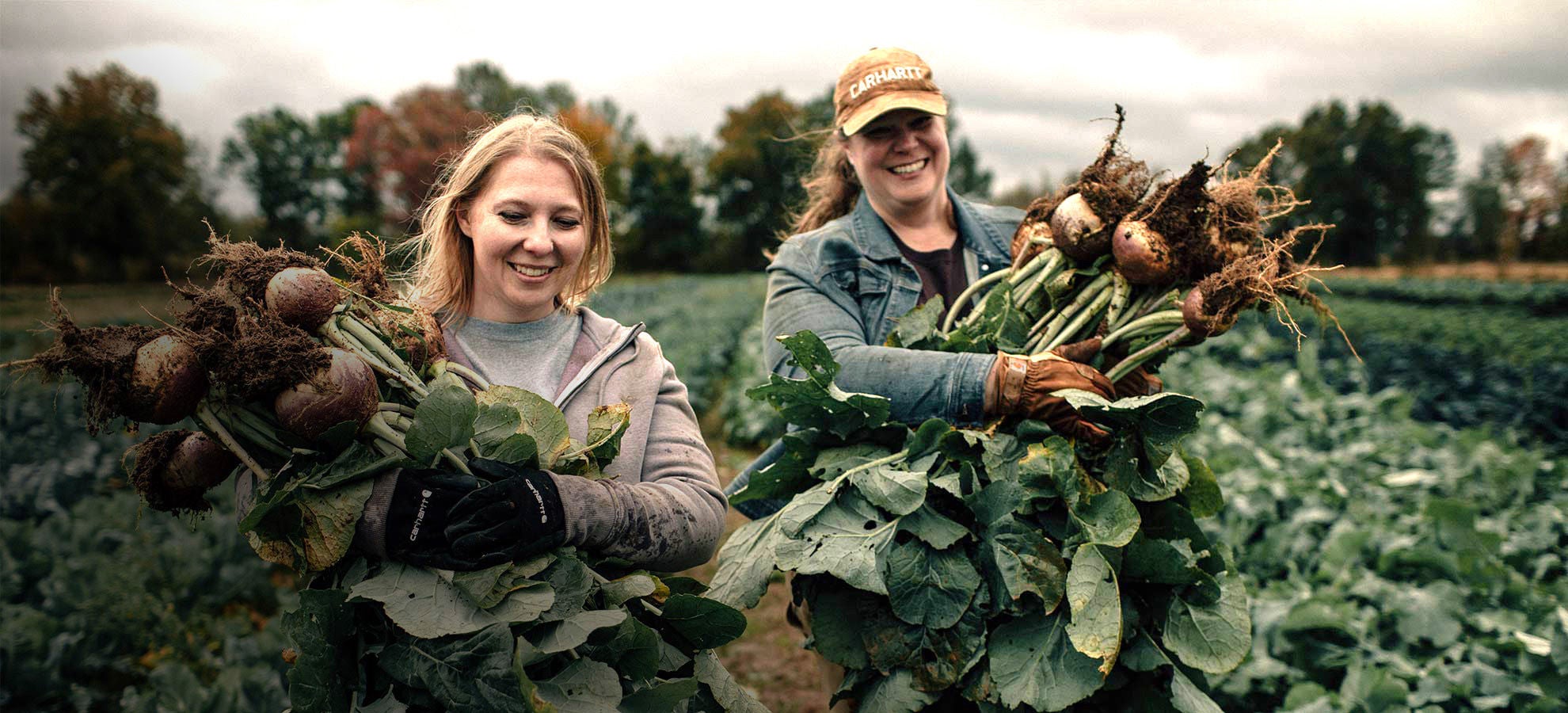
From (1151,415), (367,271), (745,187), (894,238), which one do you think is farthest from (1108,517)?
(745,187)

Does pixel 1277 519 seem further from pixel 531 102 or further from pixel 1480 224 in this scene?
pixel 1480 224

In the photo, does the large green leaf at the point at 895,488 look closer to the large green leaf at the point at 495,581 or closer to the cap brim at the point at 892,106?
the large green leaf at the point at 495,581

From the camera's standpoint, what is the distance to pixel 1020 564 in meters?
1.93

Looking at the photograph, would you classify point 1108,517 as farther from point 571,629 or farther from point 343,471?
point 343,471

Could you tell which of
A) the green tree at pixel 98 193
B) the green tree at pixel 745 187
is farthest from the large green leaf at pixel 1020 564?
the green tree at pixel 745 187

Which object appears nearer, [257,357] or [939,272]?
[257,357]

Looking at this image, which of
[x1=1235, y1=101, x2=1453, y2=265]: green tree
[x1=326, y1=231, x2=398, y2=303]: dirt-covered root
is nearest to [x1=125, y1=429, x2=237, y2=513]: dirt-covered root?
[x1=326, y1=231, x2=398, y2=303]: dirt-covered root

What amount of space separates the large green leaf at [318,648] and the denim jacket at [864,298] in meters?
1.21

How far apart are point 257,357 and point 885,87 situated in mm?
1828

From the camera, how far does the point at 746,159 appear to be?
6222 centimetres

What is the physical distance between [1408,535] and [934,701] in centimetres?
327

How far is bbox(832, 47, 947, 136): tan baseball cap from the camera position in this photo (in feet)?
8.20

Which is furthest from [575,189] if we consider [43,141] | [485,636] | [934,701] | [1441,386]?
[43,141]

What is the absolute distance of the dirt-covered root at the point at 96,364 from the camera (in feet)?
4.27
